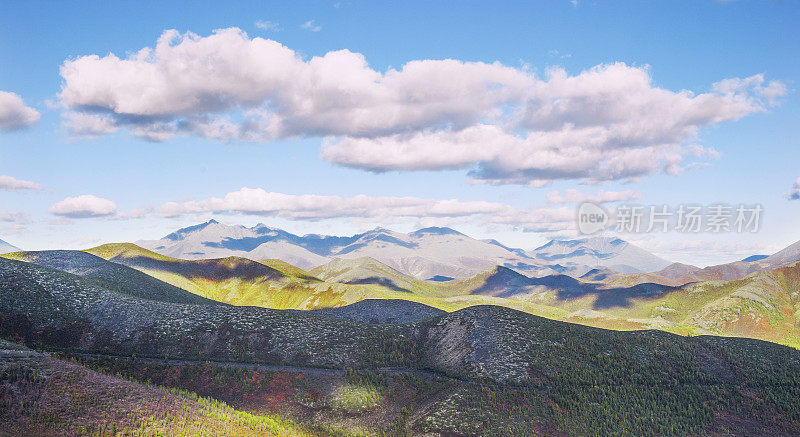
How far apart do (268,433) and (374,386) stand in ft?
66.5

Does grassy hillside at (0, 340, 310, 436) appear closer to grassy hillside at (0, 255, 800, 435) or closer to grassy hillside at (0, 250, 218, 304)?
grassy hillside at (0, 255, 800, 435)

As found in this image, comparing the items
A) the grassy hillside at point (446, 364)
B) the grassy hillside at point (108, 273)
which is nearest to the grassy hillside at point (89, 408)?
the grassy hillside at point (446, 364)

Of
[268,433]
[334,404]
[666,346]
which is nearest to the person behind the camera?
[268,433]

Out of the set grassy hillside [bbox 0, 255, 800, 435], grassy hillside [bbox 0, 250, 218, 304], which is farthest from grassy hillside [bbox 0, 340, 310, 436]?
grassy hillside [bbox 0, 250, 218, 304]

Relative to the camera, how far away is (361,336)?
7544 cm

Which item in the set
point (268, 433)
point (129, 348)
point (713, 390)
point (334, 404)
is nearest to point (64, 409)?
point (268, 433)

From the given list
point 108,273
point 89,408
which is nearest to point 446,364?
point 89,408

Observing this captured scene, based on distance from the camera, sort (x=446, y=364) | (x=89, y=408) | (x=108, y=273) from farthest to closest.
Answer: (x=108, y=273) → (x=446, y=364) → (x=89, y=408)

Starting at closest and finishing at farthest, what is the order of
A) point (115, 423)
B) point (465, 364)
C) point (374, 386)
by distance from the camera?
point (115, 423)
point (374, 386)
point (465, 364)

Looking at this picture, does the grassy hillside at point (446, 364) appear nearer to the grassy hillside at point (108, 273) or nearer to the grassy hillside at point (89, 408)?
the grassy hillside at point (89, 408)

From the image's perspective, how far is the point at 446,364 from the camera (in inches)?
2613

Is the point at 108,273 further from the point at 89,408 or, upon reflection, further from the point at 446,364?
the point at 446,364

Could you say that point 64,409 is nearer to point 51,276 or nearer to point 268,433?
point 268,433

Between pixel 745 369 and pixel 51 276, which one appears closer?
pixel 745 369
